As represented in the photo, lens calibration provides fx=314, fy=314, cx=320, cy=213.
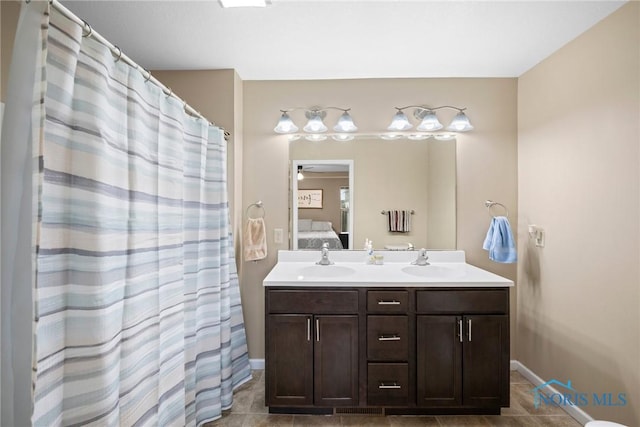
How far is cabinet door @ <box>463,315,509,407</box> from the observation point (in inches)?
74.7

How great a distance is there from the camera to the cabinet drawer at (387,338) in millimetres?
1910

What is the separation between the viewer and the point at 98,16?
1.78 metres

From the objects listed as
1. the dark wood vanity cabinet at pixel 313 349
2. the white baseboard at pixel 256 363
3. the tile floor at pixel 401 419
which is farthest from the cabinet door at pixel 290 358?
the white baseboard at pixel 256 363

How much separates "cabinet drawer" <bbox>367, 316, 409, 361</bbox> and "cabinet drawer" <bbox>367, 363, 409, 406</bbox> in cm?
5

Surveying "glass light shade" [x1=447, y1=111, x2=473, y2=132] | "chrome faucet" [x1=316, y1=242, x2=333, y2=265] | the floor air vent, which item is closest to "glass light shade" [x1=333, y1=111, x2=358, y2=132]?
"glass light shade" [x1=447, y1=111, x2=473, y2=132]

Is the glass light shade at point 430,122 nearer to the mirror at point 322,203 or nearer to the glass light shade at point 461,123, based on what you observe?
the glass light shade at point 461,123

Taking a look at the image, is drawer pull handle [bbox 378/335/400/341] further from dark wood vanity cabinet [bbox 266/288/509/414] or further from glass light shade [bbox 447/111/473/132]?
glass light shade [bbox 447/111/473/132]

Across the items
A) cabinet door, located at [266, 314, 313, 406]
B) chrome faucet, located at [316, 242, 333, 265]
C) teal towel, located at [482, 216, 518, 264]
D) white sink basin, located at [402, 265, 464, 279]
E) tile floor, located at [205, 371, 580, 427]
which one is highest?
teal towel, located at [482, 216, 518, 264]

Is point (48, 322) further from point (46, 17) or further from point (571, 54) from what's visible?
point (571, 54)

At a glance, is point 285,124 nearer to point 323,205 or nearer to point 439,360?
point 323,205

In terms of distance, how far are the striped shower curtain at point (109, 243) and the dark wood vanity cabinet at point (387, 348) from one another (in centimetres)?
56

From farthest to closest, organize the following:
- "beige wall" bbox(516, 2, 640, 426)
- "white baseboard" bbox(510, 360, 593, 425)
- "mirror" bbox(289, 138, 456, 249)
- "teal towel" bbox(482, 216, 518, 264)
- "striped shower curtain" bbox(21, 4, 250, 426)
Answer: "mirror" bbox(289, 138, 456, 249)
"teal towel" bbox(482, 216, 518, 264)
"white baseboard" bbox(510, 360, 593, 425)
"beige wall" bbox(516, 2, 640, 426)
"striped shower curtain" bbox(21, 4, 250, 426)

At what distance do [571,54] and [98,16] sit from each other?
2864 millimetres

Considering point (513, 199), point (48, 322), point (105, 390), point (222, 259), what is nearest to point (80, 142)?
point (48, 322)
